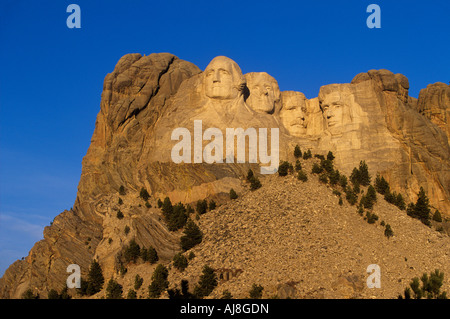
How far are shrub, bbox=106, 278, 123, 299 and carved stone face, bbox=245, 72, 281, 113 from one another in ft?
91.4

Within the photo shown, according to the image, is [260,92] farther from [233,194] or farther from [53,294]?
[53,294]

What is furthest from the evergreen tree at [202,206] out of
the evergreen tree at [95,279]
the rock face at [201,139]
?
the evergreen tree at [95,279]

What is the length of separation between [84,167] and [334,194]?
26749 mm

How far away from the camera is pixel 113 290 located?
66062mm

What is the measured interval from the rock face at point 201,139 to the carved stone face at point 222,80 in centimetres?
11

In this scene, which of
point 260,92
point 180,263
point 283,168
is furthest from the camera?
point 260,92

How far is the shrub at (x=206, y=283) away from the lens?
62406 mm

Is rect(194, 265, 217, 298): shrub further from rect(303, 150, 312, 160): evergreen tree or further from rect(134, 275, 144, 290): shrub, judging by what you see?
rect(303, 150, 312, 160): evergreen tree

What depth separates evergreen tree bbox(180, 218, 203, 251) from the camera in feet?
227

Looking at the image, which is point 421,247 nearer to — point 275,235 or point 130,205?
point 275,235

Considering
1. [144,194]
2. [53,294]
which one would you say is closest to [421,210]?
[144,194]

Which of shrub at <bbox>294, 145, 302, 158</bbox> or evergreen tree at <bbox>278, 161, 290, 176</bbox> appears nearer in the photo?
evergreen tree at <bbox>278, 161, 290, 176</bbox>

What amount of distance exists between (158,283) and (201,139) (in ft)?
61.4

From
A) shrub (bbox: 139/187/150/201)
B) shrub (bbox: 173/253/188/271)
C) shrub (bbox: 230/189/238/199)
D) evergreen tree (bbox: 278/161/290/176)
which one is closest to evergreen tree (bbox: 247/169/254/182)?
shrub (bbox: 230/189/238/199)
